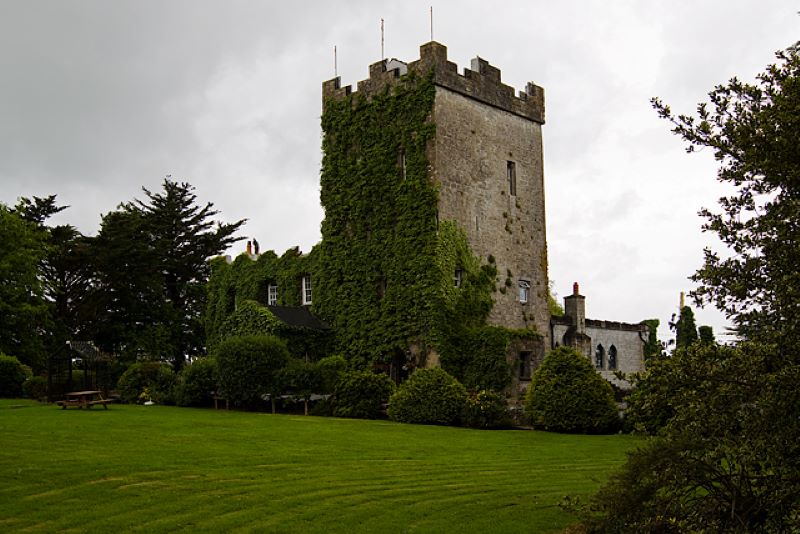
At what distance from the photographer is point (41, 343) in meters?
44.0

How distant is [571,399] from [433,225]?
37.2 feet

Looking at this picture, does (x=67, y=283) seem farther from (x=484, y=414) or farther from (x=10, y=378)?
(x=484, y=414)

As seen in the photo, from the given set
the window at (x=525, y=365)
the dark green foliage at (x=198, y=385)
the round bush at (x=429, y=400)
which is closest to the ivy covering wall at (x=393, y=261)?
the window at (x=525, y=365)

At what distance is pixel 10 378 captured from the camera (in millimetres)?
39156

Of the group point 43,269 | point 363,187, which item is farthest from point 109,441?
point 43,269

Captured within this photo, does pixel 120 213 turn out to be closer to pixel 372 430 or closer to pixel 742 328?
pixel 372 430

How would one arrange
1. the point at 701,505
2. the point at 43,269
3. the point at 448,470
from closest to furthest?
the point at 701,505 → the point at 448,470 → the point at 43,269

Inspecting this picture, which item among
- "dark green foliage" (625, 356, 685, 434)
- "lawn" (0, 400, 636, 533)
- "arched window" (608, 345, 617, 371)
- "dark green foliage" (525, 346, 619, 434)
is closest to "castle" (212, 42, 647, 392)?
"dark green foliage" (525, 346, 619, 434)

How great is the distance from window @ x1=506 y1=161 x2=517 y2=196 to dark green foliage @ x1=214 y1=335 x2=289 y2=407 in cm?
1332

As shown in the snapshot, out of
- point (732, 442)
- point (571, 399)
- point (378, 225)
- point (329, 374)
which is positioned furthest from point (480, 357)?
point (732, 442)

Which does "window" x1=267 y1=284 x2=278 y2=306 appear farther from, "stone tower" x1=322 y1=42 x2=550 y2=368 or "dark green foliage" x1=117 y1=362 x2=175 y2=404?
"dark green foliage" x1=117 y1=362 x2=175 y2=404

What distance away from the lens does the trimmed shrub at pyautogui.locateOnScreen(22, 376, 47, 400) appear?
3597 cm

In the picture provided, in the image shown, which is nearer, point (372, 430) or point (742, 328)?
point (742, 328)

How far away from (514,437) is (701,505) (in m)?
13.9
